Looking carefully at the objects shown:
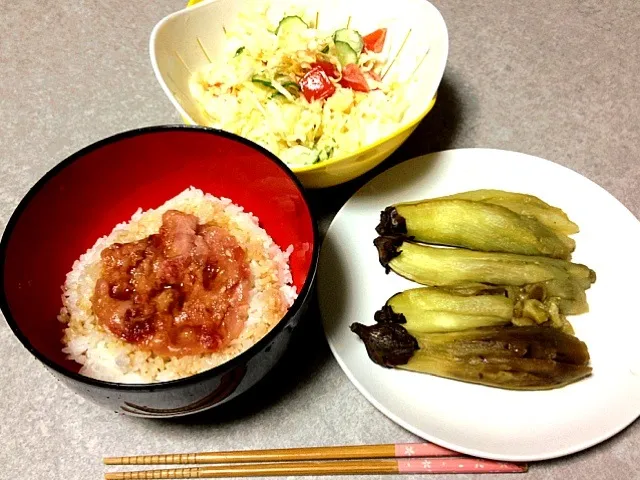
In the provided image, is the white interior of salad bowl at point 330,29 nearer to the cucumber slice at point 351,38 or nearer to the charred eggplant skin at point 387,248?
the cucumber slice at point 351,38

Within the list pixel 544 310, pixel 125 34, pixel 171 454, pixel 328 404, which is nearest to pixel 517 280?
pixel 544 310

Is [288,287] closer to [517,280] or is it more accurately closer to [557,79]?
[517,280]

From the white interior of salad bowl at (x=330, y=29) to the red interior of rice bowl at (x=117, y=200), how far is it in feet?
0.40

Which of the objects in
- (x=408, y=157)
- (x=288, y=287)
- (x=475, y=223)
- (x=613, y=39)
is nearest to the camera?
(x=288, y=287)

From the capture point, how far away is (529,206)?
1624 mm

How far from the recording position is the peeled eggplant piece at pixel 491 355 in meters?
1.35

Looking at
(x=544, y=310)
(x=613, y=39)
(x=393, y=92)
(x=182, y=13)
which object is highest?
(x=182, y=13)

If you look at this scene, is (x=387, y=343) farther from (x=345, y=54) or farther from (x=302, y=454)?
(x=345, y=54)

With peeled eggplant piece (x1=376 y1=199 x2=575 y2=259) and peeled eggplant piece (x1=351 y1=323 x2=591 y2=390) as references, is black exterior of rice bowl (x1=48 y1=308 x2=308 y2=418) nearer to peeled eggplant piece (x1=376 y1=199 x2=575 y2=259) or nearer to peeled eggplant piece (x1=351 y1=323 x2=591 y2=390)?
peeled eggplant piece (x1=351 y1=323 x2=591 y2=390)

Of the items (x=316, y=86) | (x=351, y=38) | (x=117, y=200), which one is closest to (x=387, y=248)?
(x=316, y=86)

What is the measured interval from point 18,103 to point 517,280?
1617 millimetres

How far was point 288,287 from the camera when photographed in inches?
58.0

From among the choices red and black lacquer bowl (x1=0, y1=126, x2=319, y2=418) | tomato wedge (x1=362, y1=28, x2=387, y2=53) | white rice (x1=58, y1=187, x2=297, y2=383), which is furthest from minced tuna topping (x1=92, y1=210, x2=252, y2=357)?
tomato wedge (x1=362, y1=28, x2=387, y2=53)

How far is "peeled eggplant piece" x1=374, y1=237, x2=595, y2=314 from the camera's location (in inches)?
58.2
